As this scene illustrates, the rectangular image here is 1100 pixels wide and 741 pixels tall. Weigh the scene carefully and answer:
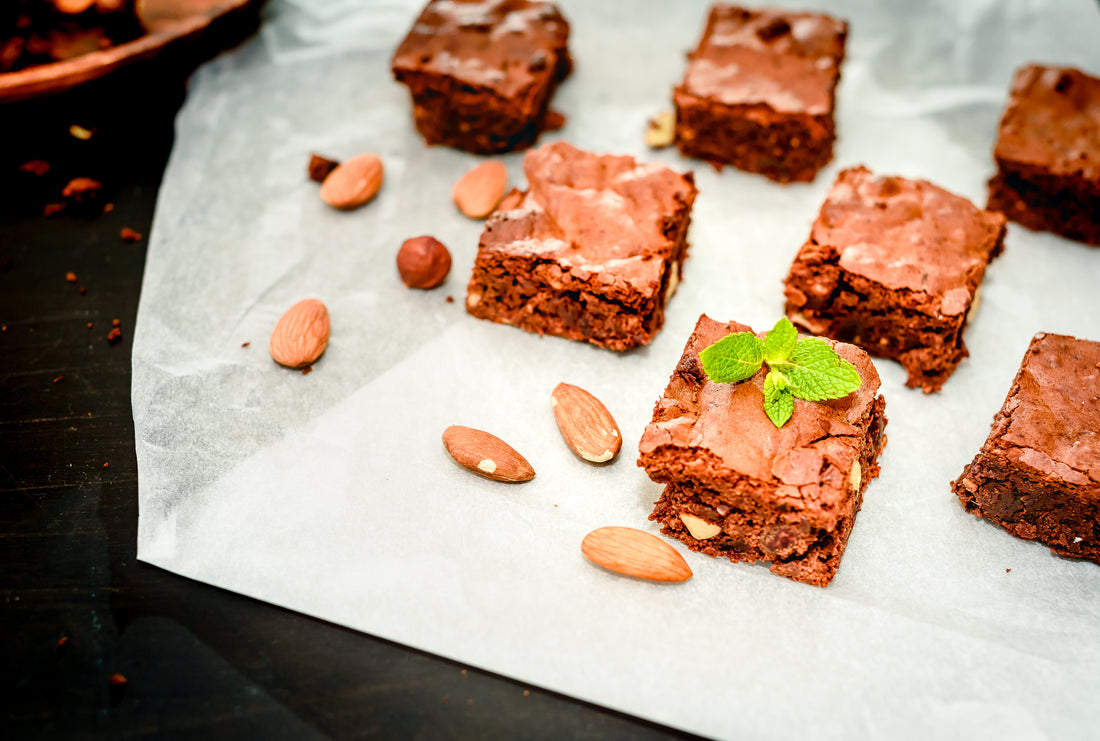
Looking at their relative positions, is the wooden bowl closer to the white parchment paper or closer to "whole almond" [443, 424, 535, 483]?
the white parchment paper

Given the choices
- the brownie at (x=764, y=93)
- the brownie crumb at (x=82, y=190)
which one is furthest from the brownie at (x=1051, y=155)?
the brownie crumb at (x=82, y=190)

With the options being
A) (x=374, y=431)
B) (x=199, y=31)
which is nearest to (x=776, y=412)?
(x=374, y=431)

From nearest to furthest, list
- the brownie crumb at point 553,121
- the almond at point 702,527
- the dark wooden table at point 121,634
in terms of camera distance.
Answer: the dark wooden table at point 121,634 < the almond at point 702,527 < the brownie crumb at point 553,121

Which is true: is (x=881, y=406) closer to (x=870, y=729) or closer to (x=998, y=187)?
(x=870, y=729)

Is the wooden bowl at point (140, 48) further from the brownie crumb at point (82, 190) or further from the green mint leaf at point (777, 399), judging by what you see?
the green mint leaf at point (777, 399)

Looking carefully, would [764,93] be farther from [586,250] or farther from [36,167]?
[36,167]

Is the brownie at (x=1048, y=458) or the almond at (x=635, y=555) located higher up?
the brownie at (x=1048, y=458)
